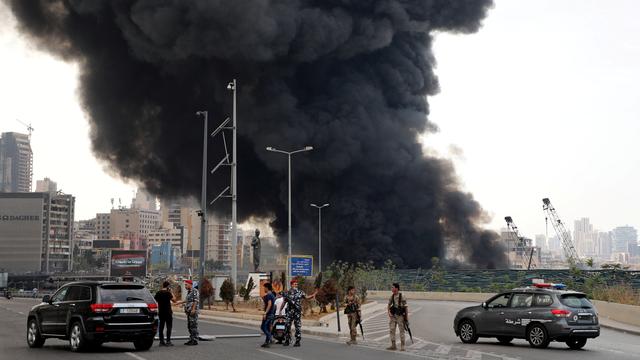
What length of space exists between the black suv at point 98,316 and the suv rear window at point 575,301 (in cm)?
1025

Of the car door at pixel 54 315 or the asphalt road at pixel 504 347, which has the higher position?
the car door at pixel 54 315

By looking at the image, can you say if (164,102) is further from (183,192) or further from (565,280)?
(565,280)

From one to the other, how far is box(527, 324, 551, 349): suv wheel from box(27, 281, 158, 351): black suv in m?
9.52

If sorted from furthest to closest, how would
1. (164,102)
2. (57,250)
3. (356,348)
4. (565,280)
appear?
(57,250) < (164,102) < (565,280) < (356,348)

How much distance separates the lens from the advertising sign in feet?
116

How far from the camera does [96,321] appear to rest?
A: 16.8 m

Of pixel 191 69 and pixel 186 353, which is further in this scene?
pixel 191 69

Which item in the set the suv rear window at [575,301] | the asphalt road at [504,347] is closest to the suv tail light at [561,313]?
the suv rear window at [575,301]

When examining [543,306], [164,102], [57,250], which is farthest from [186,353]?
[57,250]

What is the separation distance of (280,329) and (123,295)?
15.0 feet

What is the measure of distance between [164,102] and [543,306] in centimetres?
6976

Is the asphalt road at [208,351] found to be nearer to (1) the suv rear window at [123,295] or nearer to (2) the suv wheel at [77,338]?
(2) the suv wheel at [77,338]

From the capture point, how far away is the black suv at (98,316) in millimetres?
16812

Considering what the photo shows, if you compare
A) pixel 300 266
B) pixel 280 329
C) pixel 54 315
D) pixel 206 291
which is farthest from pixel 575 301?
pixel 206 291
